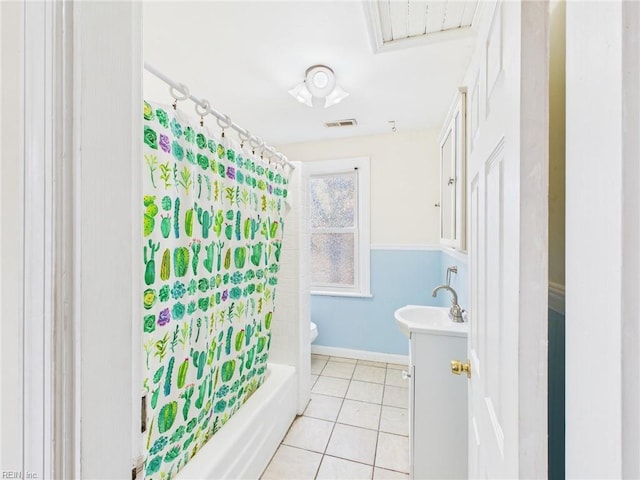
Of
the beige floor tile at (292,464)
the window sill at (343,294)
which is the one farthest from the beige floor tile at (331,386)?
the window sill at (343,294)

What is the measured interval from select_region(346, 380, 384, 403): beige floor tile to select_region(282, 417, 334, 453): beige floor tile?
0.41 m

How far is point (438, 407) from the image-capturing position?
1.39 meters

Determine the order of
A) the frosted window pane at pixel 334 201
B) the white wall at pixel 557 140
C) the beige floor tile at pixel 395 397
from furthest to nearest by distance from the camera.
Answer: the frosted window pane at pixel 334 201, the beige floor tile at pixel 395 397, the white wall at pixel 557 140

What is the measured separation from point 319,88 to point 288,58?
10.6 inches

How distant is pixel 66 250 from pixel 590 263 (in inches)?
25.1

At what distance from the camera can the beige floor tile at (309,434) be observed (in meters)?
1.78

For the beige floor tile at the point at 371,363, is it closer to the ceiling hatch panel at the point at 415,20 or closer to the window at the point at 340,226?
the window at the point at 340,226

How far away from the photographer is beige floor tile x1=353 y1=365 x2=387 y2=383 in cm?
260

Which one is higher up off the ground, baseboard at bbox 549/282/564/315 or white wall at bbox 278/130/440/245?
white wall at bbox 278/130/440/245

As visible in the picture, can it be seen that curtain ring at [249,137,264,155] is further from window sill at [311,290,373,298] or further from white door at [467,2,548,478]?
window sill at [311,290,373,298]

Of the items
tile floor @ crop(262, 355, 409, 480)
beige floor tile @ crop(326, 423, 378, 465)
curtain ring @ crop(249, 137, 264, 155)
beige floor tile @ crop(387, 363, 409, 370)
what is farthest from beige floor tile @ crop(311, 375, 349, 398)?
curtain ring @ crop(249, 137, 264, 155)
